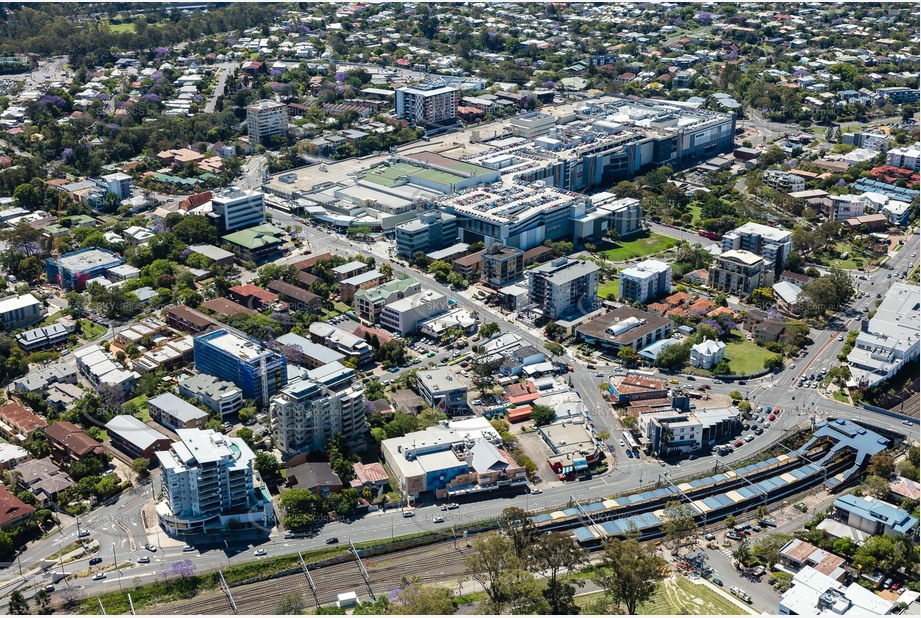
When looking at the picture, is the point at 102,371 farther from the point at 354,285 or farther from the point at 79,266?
the point at 354,285

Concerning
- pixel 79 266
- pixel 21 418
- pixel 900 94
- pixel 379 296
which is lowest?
pixel 21 418

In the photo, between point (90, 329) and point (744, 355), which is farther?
point (90, 329)

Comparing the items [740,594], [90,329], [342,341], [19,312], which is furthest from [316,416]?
[19,312]

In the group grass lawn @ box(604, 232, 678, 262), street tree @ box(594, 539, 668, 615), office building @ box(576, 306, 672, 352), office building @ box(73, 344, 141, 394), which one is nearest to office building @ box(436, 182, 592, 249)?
grass lawn @ box(604, 232, 678, 262)

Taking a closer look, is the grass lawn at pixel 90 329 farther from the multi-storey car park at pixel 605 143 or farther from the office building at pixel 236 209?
the multi-storey car park at pixel 605 143

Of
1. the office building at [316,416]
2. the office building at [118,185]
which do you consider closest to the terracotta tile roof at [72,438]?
the office building at [316,416]
